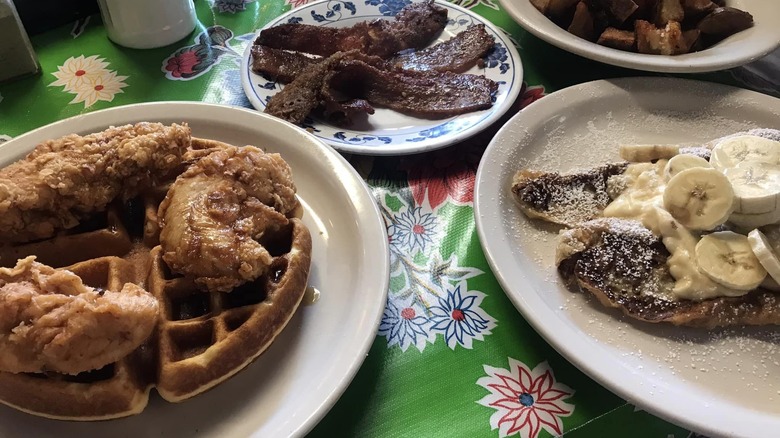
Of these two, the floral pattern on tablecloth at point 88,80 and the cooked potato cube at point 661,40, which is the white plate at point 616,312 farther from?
the floral pattern on tablecloth at point 88,80

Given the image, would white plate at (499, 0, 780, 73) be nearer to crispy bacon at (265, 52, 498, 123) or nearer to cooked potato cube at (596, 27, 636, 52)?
cooked potato cube at (596, 27, 636, 52)

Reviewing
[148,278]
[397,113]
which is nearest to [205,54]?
[397,113]

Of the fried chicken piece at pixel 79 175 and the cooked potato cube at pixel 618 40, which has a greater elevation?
the fried chicken piece at pixel 79 175

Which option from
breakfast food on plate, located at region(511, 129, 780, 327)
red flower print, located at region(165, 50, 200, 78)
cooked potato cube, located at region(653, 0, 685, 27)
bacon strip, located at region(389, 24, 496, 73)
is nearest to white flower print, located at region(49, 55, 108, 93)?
red flower print, located at region(165, 50, 200, 78)

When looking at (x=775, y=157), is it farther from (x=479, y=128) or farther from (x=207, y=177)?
(x=207, y=177)

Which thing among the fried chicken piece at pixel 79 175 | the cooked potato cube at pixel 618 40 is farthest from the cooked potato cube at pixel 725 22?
the fried chicken piece at pixel 79 175

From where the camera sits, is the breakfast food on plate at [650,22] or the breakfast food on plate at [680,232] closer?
the breakfast food on plate at [680,232]

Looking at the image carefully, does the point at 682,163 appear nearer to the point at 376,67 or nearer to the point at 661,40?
the point at 661,40
